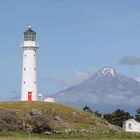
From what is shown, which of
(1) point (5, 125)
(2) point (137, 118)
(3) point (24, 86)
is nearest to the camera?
(1) point (5, 125)

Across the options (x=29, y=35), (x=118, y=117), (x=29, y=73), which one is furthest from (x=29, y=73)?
(x=118, y=117)

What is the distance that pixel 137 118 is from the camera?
360 feet

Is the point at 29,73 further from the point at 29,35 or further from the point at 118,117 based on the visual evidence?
the point at 118,117

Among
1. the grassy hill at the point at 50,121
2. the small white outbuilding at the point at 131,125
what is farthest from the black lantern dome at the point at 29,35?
the small white outbuilding at the point at 131,125

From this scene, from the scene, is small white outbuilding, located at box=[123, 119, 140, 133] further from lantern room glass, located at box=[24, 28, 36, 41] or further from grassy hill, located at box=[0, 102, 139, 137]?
lantern room glass, located at box=[24, 28, 36, 41]

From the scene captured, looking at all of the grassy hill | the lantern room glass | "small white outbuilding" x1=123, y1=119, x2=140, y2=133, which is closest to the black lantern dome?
the lantern room glass

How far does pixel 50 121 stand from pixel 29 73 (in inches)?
817

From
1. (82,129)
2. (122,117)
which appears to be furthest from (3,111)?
(122,117)

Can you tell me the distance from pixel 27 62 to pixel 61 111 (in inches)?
495

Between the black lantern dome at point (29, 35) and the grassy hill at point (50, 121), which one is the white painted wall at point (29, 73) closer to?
the black lantern dome at point (29, 35)

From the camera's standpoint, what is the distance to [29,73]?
307 ft

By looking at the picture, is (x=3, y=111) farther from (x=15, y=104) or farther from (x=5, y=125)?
(x=15, y=104)

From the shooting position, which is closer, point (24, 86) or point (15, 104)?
point (15, 104)

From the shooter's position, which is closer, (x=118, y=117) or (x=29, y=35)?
(x=29, y=35)
